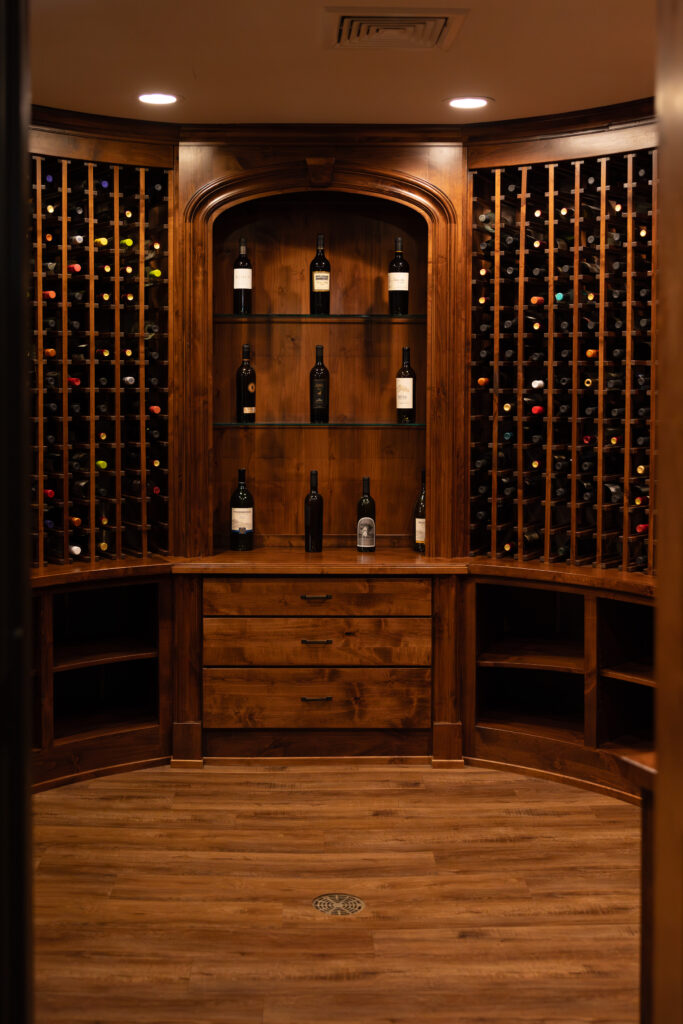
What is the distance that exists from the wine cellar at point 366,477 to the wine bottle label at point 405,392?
1.0 inches

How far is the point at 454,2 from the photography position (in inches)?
131

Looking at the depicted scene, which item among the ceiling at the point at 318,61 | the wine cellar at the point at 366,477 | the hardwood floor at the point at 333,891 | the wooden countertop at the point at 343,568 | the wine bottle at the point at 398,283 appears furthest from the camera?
the wine bottle at the point at 398,283

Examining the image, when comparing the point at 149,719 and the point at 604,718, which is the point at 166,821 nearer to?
the point at 149,719

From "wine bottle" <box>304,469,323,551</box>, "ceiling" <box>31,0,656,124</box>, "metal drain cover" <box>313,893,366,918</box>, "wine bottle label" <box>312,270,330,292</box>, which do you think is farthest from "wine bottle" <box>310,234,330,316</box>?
"metal drain cover" <box>313,893,366,918</box>

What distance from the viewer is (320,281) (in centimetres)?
507

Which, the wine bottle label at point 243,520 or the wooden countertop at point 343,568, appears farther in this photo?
the wine bottle label at point 243,520

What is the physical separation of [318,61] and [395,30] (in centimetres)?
39

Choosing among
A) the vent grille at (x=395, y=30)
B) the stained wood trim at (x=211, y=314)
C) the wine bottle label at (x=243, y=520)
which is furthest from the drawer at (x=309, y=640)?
the vent grille at (x=395, y=30)

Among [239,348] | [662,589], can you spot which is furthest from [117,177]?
[662,589]

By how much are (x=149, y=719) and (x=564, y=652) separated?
1798 mm

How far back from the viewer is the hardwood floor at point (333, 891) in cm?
294

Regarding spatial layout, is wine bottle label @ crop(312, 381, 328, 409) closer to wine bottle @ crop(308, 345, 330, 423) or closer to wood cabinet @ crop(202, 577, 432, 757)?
wine bottle @ crop(308, 345, 330, 423)

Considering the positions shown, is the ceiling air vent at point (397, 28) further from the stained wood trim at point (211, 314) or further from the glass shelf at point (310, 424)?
the glass shelf at point (310, 424)

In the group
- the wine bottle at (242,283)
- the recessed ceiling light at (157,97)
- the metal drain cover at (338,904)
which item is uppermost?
the recessed ceiling light at (157,97)
